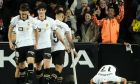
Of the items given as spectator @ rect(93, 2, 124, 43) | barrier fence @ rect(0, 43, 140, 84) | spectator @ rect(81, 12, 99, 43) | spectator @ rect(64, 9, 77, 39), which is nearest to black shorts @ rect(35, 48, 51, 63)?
barrier fence @ rect(0, 43, 140, 84)

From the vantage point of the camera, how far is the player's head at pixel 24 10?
16.4 metres

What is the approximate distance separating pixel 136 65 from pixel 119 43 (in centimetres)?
84

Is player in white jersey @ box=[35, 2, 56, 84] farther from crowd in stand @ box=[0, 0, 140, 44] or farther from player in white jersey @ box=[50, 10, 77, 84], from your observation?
crowd in stand @ box=[0, 0, 140, 44]

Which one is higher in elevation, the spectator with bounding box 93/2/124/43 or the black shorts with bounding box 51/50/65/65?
the spectator with bounding box 93/2/124/43

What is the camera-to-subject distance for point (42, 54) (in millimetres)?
16828

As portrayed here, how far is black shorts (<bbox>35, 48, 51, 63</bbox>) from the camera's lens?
54.8ft

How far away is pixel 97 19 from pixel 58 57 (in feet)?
7.90

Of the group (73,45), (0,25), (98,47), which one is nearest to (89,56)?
(98,47)

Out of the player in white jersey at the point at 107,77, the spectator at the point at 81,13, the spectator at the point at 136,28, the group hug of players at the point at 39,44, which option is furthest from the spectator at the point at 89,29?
the player in white jersey at the point at 107,77

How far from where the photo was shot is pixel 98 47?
1839 centimetres

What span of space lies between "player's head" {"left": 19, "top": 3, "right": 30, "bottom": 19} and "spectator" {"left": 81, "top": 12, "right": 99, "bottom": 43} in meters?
2.66

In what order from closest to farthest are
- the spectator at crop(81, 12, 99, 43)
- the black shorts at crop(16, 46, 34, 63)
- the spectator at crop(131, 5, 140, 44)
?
the black shorts at crop(16, 46, 34, 63)
the spectator at crop(131, 5, 140, 44)
the spectator at crop(81, 12, 99, 43)

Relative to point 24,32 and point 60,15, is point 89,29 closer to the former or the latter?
point 60,15

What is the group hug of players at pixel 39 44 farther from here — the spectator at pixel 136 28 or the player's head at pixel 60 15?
the spectator at pixel 136 28
